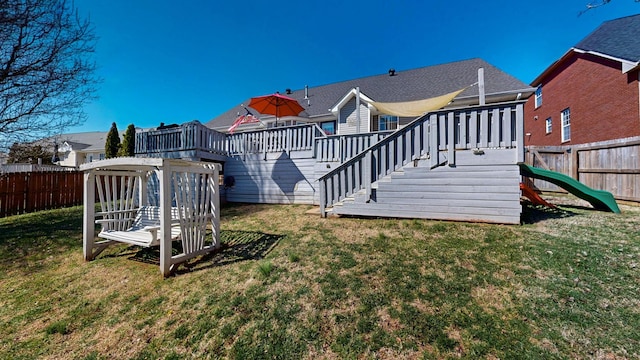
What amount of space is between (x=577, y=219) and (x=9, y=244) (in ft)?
39.3

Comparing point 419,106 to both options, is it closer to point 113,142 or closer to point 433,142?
point 433,142

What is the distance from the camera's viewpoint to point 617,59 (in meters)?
9.96

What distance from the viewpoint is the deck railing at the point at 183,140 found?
8672 millimetres

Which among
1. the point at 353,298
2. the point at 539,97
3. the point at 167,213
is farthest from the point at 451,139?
the point at 539,97

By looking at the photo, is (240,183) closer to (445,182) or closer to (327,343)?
(445,182)

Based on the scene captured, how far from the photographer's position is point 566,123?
1382cm

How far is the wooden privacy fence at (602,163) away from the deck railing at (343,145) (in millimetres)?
6801

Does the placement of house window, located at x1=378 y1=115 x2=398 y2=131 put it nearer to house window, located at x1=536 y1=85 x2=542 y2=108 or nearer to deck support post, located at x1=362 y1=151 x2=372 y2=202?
deck support post, located at x1=362 y1=151 x2=372 y2=202

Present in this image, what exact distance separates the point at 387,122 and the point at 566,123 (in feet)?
36.2

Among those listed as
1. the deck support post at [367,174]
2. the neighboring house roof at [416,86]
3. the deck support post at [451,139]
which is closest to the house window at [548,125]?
the neighboring house roof at [416,86]

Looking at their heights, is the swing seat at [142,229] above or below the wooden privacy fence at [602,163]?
below

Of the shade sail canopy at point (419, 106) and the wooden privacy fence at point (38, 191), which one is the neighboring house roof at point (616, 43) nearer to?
the shade sail canopy at point (419, 106)

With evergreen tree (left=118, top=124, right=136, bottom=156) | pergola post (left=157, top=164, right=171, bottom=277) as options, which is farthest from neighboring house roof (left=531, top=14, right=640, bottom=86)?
evergreen tree (left=118, top=124, right=136, bottom=156)

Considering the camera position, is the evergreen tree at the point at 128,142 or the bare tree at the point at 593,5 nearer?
the bare tree at the point at 593,5
